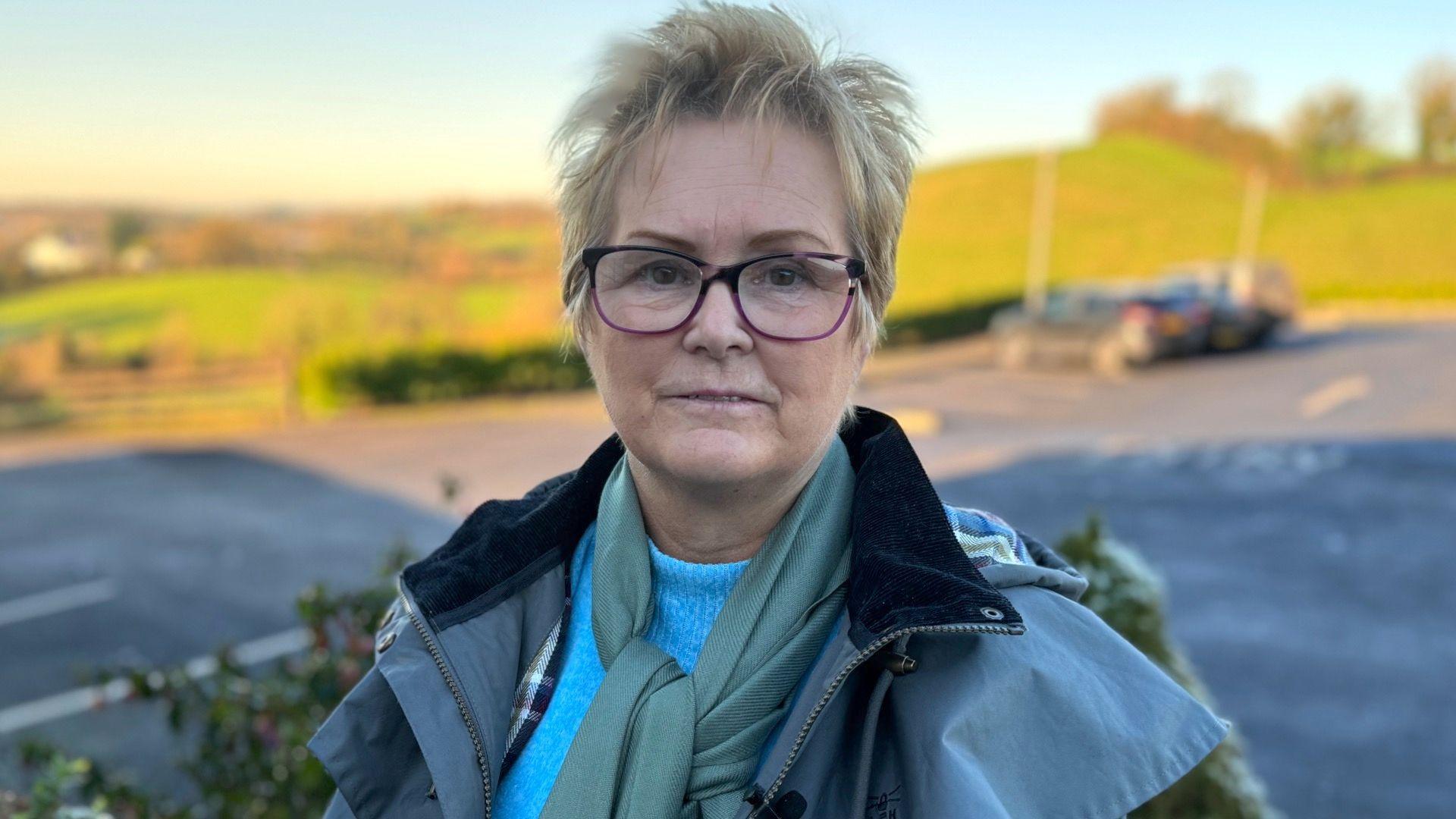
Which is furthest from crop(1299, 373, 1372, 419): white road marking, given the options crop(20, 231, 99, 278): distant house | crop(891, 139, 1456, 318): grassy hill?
crop(20, 231, 99, 278): distant house

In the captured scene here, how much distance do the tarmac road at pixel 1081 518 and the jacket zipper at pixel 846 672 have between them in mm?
3196

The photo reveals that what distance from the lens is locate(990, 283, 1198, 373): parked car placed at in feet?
69.3

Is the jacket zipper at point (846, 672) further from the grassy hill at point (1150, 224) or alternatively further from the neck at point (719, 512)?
Result: the grassy hill at point (1150, 224)

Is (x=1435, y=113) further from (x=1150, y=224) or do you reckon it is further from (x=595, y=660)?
(x=595, y=660)

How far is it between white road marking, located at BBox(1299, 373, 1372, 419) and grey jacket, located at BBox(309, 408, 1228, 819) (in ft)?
54.7

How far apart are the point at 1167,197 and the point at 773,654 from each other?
64616mm

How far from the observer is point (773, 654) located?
1570 mm

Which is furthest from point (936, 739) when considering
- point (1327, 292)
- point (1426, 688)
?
point (1327, 292)

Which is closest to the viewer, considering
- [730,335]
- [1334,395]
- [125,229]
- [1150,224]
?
[730,335]

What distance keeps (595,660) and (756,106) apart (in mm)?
837

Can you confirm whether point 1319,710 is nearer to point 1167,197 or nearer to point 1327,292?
point 1327,292

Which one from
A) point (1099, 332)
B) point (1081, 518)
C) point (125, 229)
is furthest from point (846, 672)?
point (125, 229)

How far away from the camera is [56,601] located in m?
9.17

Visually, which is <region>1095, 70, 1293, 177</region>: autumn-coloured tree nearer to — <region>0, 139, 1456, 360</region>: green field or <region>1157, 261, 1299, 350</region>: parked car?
<region>0, 139, 1456, 360</region>: green field
